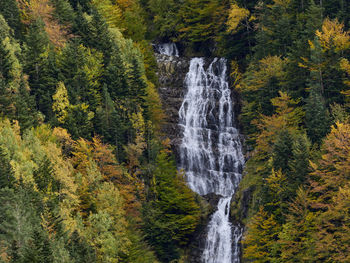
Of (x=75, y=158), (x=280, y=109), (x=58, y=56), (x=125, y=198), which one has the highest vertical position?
(x=58, y=56)

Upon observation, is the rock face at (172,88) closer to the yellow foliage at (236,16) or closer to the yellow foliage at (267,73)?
the yellow foliage at (236,16)

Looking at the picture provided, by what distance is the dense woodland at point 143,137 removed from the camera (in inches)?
2122

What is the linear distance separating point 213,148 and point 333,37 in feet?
78.0

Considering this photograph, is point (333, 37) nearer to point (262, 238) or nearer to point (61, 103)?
point (262, 238)

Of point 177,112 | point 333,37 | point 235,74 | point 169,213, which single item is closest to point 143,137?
point 169,213

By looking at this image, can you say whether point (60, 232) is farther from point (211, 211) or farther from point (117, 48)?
point (117, 48)

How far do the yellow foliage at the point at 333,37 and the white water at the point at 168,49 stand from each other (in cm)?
3643

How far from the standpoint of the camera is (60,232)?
176 feet

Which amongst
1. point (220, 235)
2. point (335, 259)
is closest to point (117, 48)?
point (220, 235)

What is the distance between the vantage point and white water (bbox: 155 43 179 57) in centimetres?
9744

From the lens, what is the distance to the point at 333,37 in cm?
6400

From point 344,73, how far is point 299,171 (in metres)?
14.2

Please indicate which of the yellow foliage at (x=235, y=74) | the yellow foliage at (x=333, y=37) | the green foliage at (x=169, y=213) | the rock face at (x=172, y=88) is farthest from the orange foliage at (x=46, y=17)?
the yellow foliage at (x=333, y=37)

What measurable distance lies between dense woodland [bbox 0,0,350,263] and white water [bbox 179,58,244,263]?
2397mm
